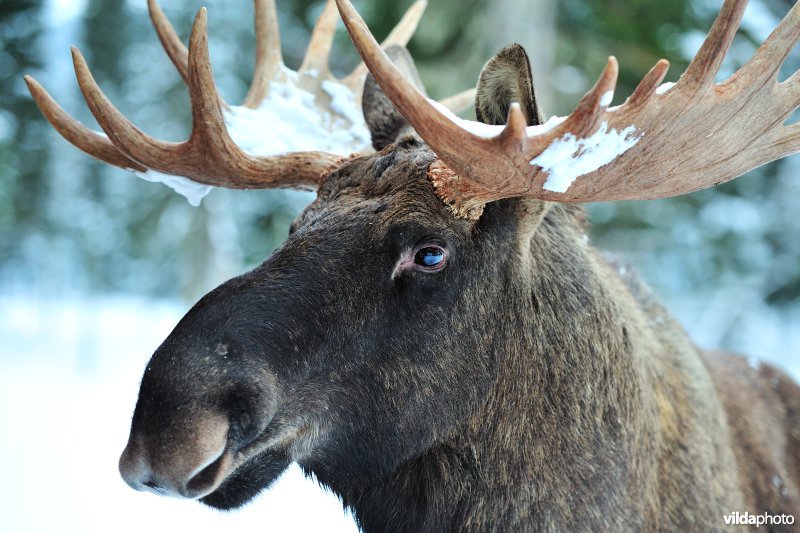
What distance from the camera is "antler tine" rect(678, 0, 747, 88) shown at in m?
1.97

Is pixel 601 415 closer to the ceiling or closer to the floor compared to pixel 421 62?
closer to the floor

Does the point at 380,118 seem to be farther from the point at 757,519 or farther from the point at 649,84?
the point at 757,519

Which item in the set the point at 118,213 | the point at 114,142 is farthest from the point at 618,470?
the point at 118,213

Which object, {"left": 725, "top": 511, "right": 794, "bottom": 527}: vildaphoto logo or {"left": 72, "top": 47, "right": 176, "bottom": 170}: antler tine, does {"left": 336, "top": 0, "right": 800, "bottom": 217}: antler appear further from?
{"left": 725, "top": 511, "right": 794, "bottom": 527}: vildaphoto logo

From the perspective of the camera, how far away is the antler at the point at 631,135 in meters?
2.04

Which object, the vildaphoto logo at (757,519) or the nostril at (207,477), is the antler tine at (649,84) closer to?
the nostril at (207,477)

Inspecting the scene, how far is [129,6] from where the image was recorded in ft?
45.0

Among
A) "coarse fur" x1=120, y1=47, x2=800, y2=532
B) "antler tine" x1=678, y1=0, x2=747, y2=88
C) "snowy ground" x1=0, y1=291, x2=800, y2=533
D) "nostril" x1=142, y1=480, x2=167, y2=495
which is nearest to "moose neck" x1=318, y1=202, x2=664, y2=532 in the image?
"coarse fur" x1=120, y1=47, x2=800, y2=532

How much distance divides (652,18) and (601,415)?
1063cm

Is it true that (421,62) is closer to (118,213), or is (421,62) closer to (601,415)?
(601,415)

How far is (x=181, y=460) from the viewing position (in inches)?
77.7

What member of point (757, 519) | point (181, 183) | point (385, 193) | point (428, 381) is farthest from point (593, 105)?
point (757, 519)

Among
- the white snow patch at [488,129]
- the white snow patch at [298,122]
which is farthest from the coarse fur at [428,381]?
the white snow patch at [298,122]

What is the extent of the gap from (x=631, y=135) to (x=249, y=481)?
153cm
